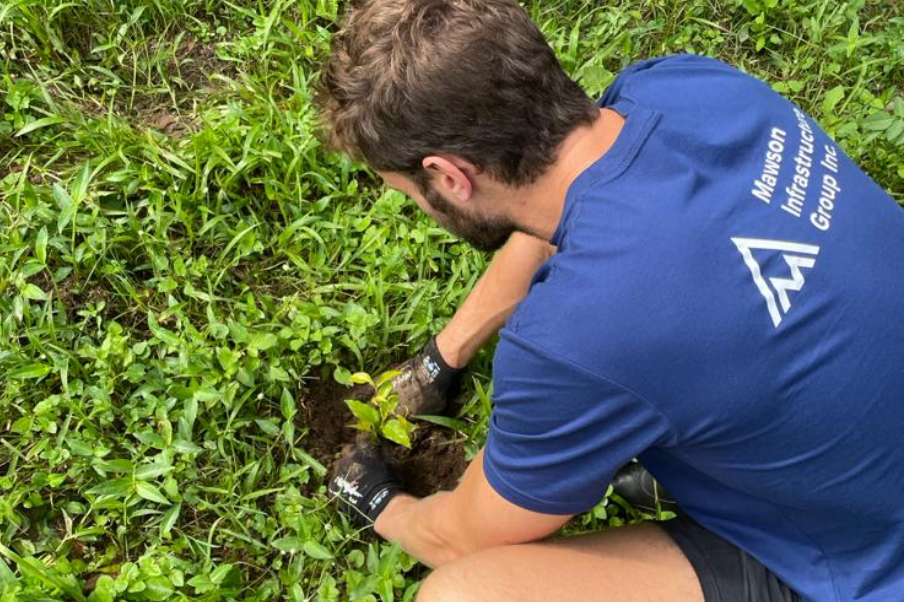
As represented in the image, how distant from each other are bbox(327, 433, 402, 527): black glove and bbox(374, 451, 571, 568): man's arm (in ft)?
0.13

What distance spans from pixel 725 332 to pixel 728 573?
0.68m

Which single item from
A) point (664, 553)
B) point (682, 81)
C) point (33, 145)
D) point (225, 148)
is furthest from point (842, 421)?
point (33, 145)

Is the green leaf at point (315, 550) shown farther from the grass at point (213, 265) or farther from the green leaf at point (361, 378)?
the green leaf at point (361, 378)

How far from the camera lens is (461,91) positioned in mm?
1691

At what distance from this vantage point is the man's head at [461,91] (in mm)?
1697

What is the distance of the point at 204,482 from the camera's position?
2400 mm

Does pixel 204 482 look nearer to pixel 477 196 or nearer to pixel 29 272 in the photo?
pixel 29 272

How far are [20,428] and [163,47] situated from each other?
154cm

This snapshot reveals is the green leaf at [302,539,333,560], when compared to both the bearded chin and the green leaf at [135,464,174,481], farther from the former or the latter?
the bearded chin

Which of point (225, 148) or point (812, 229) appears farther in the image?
point (225, 148)

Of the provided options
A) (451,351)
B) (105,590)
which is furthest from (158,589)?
(451,351)

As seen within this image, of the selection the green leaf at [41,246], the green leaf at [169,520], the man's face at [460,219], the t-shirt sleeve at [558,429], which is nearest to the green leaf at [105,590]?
the green leaf at [169,520]

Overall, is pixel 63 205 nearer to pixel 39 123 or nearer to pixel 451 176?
pixel 39 123

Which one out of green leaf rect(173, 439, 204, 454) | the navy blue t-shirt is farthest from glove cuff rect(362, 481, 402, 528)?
the navy blue t-shirt
